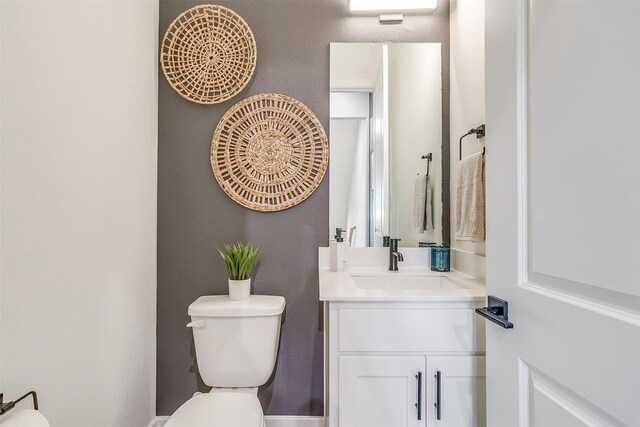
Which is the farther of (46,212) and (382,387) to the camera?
(382,387)

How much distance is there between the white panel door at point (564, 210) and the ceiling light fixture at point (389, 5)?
959 mm

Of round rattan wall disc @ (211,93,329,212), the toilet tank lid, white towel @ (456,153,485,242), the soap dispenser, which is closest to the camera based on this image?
white towel @ (456,153,485,242)

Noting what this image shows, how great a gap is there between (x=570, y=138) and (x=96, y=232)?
1409 millimetres

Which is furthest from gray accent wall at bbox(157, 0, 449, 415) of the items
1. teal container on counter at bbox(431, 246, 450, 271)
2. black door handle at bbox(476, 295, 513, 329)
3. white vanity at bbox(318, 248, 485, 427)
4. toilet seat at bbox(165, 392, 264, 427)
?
black door handle at bbox(476, 295, 513, 329)

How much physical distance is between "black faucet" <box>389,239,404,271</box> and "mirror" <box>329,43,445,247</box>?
91 mm

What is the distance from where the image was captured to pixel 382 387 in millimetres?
1164

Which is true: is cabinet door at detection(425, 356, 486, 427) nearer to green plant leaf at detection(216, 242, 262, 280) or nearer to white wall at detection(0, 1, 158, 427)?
green plant leaf at detection(216, 242, 262, 280)

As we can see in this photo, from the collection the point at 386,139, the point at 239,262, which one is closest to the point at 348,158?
the point at 386,139

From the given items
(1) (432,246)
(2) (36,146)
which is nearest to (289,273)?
(1) (432,246)

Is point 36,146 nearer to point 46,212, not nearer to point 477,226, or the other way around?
point 46,212

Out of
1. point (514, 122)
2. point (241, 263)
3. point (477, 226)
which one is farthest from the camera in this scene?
point (241, 263)

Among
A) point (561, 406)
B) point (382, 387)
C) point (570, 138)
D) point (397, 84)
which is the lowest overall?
point (382, 387)

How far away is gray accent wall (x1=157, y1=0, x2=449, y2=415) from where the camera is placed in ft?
5.82

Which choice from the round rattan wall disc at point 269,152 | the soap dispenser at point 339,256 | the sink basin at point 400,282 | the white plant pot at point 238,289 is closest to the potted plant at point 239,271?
the white plant pot at point 238,289
